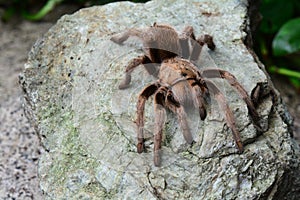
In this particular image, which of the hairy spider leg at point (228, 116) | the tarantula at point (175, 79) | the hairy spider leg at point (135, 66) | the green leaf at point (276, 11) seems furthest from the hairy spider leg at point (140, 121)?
the green leaf at point (276, 11)

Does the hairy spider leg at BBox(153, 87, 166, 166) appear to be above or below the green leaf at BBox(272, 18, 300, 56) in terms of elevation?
above

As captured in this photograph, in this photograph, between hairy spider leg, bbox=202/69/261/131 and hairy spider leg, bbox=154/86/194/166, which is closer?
hairy spider leg, bbox=154/86/194/166

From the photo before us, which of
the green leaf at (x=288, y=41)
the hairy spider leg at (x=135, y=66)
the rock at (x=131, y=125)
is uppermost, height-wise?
the hairy spider leg at (x=135, y=66)

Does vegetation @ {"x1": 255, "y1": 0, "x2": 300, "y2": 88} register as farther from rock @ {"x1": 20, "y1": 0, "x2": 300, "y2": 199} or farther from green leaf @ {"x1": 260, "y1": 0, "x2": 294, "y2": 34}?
rock @ {"x1": 20, "y1": 0, "x2": 300, "y2": 199}

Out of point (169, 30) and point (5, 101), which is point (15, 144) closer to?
point (5, 101)

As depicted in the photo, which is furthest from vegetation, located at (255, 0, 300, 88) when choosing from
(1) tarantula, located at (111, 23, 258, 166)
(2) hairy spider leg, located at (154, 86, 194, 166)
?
(2) hairy spider leg, located at (154, 86, 194, 166)

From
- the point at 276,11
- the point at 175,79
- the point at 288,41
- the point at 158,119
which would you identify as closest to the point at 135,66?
the point at 175,79

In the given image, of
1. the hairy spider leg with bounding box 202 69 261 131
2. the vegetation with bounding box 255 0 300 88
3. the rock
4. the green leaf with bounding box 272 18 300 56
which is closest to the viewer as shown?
the rock

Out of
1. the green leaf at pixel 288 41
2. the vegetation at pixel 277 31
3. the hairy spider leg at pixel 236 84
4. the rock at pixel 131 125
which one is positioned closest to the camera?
the rock at pixel 131 125

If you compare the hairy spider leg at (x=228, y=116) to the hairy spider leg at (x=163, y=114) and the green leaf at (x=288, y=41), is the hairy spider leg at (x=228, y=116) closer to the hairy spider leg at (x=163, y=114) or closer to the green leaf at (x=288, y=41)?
the hairy spider leg at (x=163, y=114)

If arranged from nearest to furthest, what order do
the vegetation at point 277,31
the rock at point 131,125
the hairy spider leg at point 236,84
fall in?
1. the rock at point 131,125
2. the hairy spider leg at point 236,84
3. the vegetation at point 277,31
